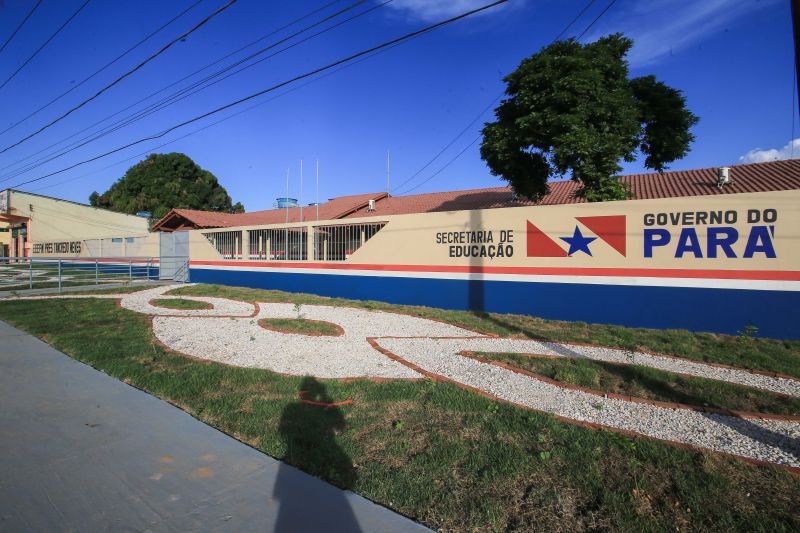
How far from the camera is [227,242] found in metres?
17.4

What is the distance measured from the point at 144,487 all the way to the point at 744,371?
7034 mm

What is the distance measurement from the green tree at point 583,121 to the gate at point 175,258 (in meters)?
14.5

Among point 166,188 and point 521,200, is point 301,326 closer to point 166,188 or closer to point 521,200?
point 521,200

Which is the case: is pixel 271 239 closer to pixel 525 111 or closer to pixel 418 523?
pixel 525 111

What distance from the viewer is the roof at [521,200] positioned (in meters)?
16.2

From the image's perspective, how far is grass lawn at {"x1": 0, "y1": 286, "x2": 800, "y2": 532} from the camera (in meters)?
2.42

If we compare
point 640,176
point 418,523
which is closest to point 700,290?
point 418,523

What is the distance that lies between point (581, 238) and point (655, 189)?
12012 mm

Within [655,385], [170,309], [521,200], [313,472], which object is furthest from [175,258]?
[655,385]

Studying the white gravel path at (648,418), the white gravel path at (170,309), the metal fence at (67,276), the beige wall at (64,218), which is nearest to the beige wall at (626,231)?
the white gravel path at (170,309)

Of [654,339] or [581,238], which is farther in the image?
[581,238]

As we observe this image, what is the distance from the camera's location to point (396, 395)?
14.2ft

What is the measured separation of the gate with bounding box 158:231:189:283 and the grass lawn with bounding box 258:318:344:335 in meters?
12.4

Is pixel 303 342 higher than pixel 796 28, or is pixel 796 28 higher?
pixel 796 28
